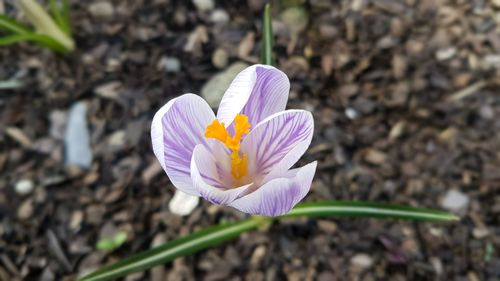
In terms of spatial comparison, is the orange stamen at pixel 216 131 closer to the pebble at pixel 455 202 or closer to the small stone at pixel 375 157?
the small stone at pixel 375 157

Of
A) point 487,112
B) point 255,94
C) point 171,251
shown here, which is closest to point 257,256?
point 171,251

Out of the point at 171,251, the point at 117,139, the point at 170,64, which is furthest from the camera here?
the point at 170,64

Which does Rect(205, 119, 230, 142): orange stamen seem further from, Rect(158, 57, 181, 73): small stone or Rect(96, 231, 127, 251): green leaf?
Rect(158, 57, 181, 73): small stone

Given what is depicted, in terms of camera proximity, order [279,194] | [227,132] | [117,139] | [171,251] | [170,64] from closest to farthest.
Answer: [279,194]
[227,132]
[171,251]
[117,139]
[170,64]

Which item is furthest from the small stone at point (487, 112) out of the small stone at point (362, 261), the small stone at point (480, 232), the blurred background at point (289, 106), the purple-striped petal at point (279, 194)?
the purple-striped petal at point (279, 194)

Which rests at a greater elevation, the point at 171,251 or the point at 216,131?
the point at 216,131

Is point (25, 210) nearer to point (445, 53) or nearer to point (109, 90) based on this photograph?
point (109, 90)

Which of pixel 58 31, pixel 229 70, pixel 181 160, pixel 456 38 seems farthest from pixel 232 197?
pixel 456 38
